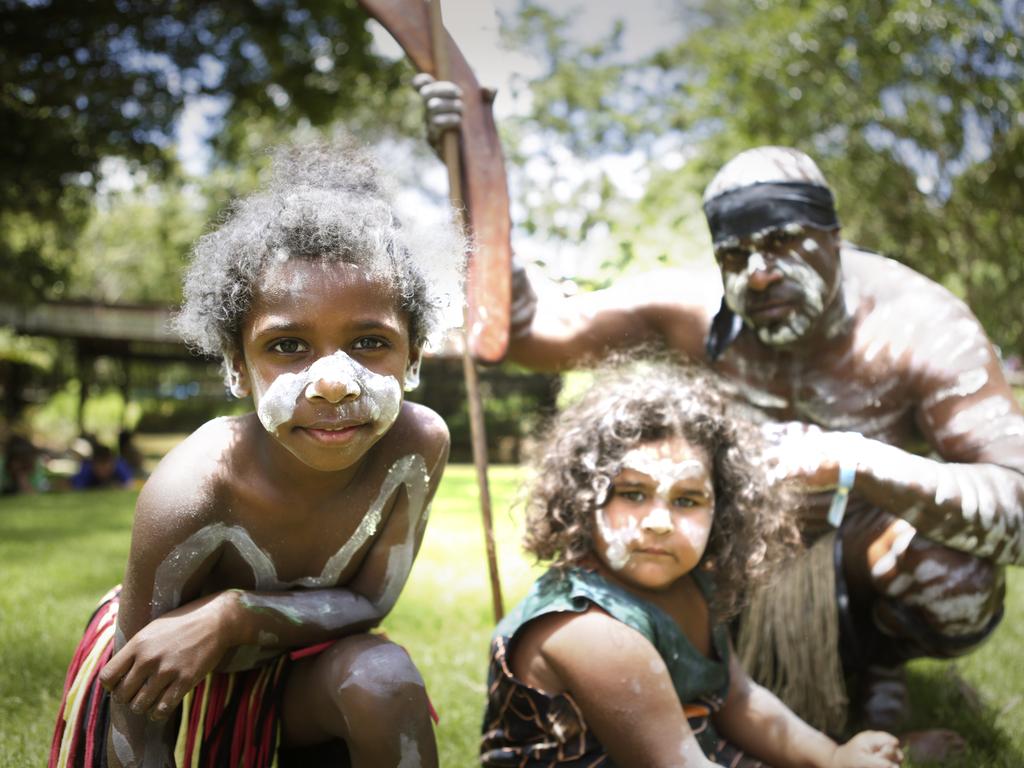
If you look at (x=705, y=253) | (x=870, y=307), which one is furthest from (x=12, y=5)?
(x=870, y=307)

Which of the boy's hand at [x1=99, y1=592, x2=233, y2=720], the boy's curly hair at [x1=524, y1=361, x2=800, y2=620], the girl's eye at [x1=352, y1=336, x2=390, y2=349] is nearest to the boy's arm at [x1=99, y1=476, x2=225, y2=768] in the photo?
the boy's hand at [x1=99, y1=592, x2=233, y2=720]

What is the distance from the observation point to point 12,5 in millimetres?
8016

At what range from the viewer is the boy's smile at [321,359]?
1.54m

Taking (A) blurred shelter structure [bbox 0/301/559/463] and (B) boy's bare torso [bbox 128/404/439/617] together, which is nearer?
(B) boy's bare torso [bbox 128/404/439/617]

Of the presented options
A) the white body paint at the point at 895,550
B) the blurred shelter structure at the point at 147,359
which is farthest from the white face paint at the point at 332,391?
the blurred shelter structure at the point at 147,359

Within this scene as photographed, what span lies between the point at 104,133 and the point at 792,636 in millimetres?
8827

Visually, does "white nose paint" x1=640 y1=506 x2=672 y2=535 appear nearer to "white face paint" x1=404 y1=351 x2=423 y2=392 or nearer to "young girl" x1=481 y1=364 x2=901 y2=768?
"young girl" x1=481 y1=364 x2=901 y2=768

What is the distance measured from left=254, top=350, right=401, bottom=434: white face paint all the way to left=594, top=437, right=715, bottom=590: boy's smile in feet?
2.17

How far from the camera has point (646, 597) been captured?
203 cm

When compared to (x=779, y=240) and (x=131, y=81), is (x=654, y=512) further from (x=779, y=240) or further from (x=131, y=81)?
(x=131, y=81)

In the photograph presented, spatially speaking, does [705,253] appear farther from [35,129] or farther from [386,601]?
[35,129]

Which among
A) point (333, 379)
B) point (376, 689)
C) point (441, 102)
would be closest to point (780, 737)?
point (376, 689)

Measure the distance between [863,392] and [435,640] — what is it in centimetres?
176

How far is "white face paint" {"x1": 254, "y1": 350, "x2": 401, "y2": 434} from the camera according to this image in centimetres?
152
